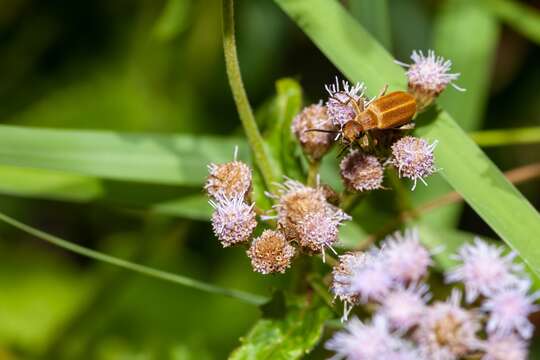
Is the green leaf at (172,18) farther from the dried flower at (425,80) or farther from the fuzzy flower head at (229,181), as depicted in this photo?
the dried flower at (425,80)

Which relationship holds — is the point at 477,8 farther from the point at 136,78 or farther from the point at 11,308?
the point at 11,308

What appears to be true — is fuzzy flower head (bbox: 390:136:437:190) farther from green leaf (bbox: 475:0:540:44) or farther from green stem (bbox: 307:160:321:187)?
green leaf (bbox: 475:0:540:44)

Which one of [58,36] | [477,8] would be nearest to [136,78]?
[58,36]

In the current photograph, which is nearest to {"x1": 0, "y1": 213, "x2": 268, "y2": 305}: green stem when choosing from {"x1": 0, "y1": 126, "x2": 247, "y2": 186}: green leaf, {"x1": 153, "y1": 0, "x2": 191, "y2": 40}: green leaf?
{"x1": 0, "y1": 126, "x2": 247, "y2": 186}: green leaf

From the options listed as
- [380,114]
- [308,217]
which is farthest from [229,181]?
[380,114]

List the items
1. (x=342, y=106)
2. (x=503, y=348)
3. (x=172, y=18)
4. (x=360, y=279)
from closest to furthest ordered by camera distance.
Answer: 1. (x=503, y=348)
2. (x=360, y=279)
3. (x=342, y=106)
4. (x=172, y=18)

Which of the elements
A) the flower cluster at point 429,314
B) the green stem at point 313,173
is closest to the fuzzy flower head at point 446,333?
the flower cluster at point 429,314

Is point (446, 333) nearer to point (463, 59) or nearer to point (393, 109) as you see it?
point (393, 109)
